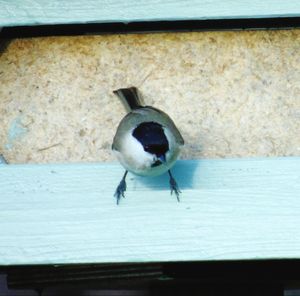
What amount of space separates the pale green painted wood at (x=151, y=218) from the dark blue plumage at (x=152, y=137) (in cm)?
10

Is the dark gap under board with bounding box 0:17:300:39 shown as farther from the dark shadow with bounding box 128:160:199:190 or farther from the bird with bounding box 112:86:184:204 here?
the dark shadow with bounding box 128:160:199:190

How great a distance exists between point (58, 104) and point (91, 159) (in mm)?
199

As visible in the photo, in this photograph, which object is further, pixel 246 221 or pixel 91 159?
pixel 91 159

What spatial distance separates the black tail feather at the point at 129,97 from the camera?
2055 mm

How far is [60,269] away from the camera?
2318 millimetres

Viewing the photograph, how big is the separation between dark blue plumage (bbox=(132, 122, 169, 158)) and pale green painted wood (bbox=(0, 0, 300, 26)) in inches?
12.3

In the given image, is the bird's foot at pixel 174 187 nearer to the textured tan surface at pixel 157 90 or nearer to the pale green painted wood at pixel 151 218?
the pale green painted wood at pixel 151 218

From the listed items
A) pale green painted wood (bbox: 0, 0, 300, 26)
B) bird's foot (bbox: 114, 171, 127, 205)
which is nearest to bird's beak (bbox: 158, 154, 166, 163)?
bird's foot (bbox: 114, 171, 127, 205)

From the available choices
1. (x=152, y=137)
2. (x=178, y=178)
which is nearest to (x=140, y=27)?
(x=152, y=137)

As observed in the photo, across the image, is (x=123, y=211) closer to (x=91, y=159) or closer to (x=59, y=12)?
(x=91, y=159)

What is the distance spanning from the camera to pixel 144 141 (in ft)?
6.82

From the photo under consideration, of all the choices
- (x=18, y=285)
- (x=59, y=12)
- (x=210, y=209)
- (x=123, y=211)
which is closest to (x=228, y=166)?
(x=210, y=209)

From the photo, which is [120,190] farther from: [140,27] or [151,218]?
[140,27]

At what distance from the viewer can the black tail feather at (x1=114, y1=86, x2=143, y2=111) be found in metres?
2.05
